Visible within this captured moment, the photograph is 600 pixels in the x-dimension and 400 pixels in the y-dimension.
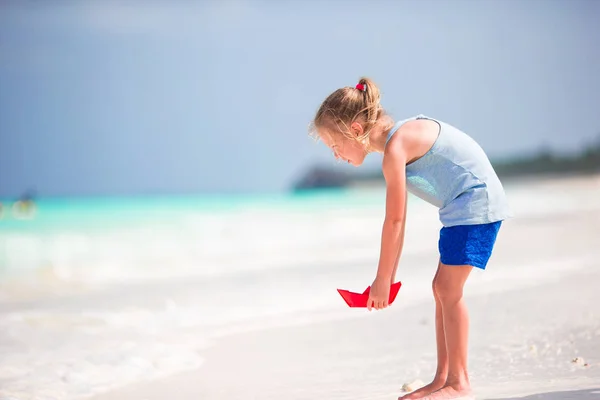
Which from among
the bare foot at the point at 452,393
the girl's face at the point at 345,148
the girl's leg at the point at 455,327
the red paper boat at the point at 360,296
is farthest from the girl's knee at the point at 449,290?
the girl's face at the point at 345,148

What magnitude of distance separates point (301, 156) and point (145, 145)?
5834mm

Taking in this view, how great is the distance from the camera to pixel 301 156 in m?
28.8

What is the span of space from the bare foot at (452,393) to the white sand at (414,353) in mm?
79

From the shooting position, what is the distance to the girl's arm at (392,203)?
1.88m

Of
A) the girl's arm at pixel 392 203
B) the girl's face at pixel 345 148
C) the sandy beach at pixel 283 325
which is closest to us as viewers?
the girl's arm at pixel 392 203

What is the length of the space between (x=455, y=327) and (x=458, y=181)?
0.37 metres

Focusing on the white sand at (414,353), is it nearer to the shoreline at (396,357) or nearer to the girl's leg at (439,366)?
the shoreline at (396,357)

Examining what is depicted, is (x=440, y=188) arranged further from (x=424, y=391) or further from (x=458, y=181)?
(x=424, y=391)

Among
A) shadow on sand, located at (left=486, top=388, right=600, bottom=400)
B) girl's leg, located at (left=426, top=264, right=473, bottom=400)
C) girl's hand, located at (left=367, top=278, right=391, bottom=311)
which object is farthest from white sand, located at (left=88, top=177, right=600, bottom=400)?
girl's hand, located at (left=367, top=278, right=391, bottom=311)

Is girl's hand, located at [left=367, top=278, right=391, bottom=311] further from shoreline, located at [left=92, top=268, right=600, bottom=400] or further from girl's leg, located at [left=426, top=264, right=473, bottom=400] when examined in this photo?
shoreline, located at [left=92, top=268, right=600, bottom=400]

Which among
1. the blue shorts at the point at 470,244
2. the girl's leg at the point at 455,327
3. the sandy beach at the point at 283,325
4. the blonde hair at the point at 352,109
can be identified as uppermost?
the blonde hair at the point at 352,109

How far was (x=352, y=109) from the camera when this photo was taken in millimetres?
1941

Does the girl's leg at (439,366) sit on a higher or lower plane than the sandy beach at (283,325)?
higher

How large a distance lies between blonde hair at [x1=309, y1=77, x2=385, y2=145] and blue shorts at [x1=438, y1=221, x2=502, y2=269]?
0.33m
